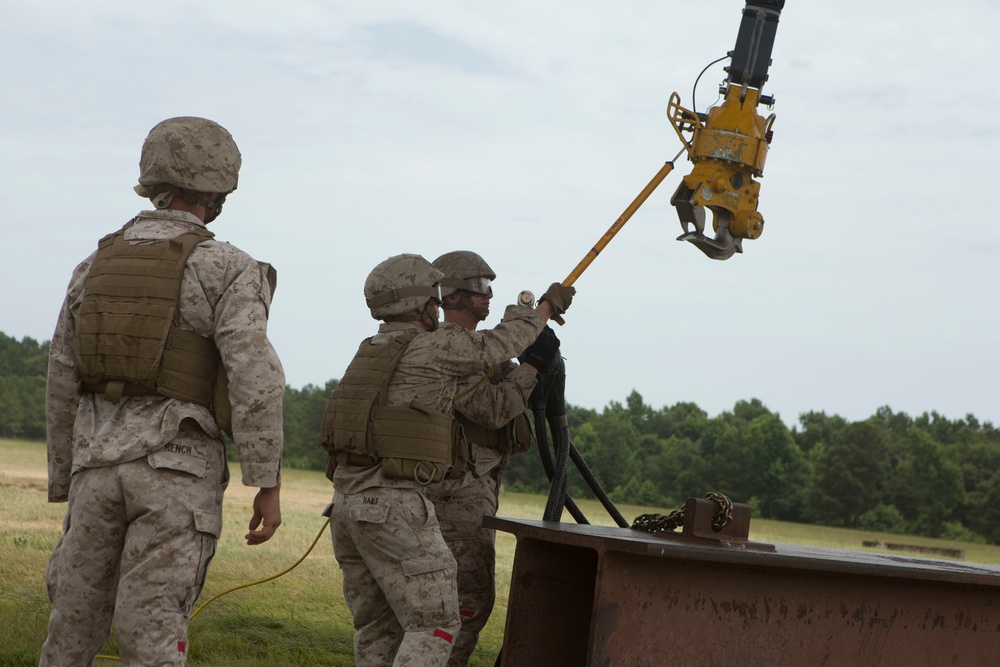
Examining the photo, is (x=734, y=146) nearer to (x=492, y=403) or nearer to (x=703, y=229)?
(x=703, y=229)

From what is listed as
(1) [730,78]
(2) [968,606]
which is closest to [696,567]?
(2) [968,606]

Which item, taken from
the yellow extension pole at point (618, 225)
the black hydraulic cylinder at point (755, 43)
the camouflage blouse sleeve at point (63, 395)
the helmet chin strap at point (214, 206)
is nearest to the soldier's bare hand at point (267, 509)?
the camouflage blouse sleeve at point (63, 395)

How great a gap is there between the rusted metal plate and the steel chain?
9.7 inches

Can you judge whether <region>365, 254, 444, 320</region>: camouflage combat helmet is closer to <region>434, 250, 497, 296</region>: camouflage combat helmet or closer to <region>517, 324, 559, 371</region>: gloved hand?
<region>434, 250, 497, 296</region>: camouflage combat helmet

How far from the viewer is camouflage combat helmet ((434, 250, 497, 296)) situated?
6359mm

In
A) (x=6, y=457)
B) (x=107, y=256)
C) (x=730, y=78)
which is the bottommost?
(x=6, y=457)

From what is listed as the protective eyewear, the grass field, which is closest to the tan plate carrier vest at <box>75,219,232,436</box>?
the protective eyewear

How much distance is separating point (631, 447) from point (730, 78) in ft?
132

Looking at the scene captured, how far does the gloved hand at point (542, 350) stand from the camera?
6426 millimetres

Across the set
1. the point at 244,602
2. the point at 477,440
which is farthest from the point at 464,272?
the point at 244,602

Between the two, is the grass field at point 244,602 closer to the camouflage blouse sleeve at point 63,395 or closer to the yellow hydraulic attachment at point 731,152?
the camouflage blouse sleeve at point 63,395

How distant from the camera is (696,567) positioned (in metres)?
4.94

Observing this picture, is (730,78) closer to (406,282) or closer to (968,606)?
(406,282)

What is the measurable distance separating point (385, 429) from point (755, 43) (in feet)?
10.2
